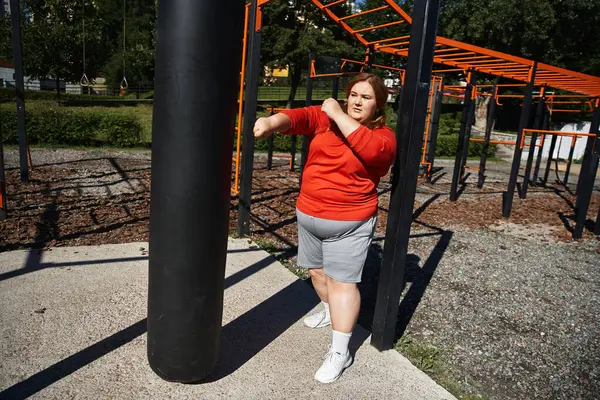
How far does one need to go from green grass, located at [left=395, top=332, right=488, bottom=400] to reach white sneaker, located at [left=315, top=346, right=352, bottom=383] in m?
0.56

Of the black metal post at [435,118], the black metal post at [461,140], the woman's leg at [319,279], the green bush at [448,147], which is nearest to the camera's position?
the woman's leg at [319,279]

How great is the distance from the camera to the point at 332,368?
2199 mm

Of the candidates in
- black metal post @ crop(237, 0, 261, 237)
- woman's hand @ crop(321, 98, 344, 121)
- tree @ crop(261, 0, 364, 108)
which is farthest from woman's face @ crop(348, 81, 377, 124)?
tree @ crop(261, 0, 364, 108)

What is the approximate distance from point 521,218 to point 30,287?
670 cm

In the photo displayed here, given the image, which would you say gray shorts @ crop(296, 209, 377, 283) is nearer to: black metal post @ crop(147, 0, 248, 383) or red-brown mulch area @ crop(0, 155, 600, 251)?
black metal post @ crop(147, 0, 248, 383)

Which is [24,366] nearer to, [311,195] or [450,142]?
[311,195]

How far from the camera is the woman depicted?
210cm

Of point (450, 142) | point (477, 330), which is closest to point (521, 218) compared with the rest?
point (477, 330)

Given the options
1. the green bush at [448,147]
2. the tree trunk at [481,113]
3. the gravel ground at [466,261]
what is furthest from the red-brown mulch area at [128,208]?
the tree trunk at [481,113]

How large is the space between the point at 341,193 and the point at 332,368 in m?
0.89

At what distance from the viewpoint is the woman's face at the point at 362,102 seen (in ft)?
6.85

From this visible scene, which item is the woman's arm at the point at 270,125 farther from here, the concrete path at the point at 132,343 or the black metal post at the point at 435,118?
the black metal post at the point at 435,118

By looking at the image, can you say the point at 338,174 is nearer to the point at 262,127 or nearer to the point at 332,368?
the point at 262,127

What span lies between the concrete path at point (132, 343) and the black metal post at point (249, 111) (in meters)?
1.07
